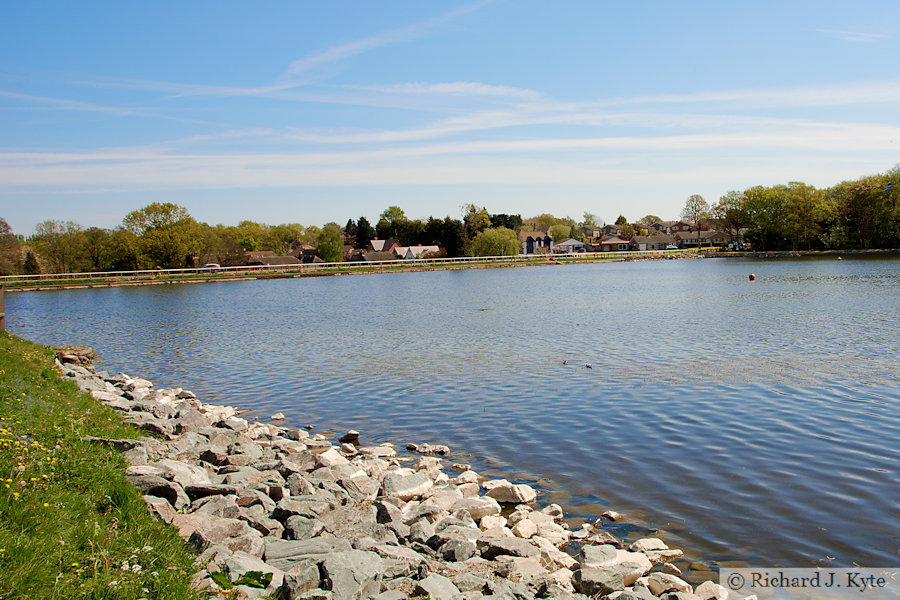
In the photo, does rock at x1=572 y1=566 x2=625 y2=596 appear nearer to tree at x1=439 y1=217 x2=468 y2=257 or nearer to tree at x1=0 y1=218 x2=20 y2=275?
tree at x1=0 y1=218 x2=20 y2=275

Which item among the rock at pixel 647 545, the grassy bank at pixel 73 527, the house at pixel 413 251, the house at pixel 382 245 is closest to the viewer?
the grassy bank at pixel 73 527

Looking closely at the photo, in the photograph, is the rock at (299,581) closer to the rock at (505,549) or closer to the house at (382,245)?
the rock at (505,549)

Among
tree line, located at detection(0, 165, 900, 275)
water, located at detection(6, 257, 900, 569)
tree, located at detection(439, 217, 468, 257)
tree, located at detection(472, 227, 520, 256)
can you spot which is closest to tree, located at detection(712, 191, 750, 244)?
tree line, located at detection(0, 165, 900, 275)

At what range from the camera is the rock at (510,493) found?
10.3 metres

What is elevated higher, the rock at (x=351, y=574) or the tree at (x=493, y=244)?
the tree at (x=493, y=244)

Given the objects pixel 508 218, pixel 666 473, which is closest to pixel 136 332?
pixel 666 473

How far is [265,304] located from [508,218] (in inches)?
5725

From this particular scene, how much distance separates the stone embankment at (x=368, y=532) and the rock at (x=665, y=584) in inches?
0.6

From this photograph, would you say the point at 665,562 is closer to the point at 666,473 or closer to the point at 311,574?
the point at 666,473

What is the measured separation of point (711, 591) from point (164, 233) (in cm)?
12009

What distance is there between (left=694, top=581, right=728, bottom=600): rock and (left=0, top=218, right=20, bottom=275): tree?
10583 cm

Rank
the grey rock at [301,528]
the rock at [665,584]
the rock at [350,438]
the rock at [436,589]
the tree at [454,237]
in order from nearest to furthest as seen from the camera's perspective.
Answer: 1. the rock at [436,589]
2. the rock at [665,584]
3. the grey rock at [301,528]
4. the rock at [350,438]
5. the tree at [454,237]

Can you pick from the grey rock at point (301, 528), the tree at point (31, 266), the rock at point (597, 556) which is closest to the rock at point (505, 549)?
the rock at point (597, 556)

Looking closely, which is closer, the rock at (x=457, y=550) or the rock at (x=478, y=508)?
the rock at (x=457, y=550)
